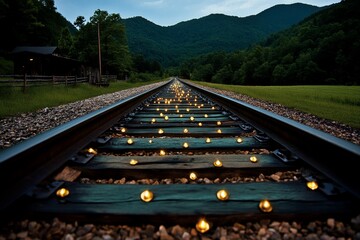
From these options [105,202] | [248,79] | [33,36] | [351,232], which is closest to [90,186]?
[105,202]

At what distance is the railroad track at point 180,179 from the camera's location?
4.85 ft

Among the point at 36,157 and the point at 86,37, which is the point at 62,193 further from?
the point at 86,37

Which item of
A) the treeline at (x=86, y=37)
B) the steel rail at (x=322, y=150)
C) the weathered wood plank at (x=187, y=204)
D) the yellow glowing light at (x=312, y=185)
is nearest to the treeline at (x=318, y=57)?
the treeline at (x=86, y=37)

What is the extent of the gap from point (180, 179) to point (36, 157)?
110 centimetres

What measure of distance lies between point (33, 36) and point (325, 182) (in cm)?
7435

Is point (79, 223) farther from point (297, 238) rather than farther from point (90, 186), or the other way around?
point (297, 238)

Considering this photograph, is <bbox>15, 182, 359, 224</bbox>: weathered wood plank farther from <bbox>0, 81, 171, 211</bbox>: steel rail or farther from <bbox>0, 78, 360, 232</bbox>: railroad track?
<bbox>0, 81, 171, 211</bbox>: steel rail

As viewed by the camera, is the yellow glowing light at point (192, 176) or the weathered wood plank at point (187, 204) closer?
the weathered wood plank at point (187, 204)

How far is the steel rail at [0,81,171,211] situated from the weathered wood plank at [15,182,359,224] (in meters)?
0.20

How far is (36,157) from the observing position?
1936 mm

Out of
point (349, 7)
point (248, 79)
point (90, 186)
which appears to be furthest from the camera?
point (248, 79)

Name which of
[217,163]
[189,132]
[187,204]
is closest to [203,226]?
[187,204]

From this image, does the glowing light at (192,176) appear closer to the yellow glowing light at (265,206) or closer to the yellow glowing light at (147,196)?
the yellow glowing light at (147,196)

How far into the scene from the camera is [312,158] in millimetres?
2168
